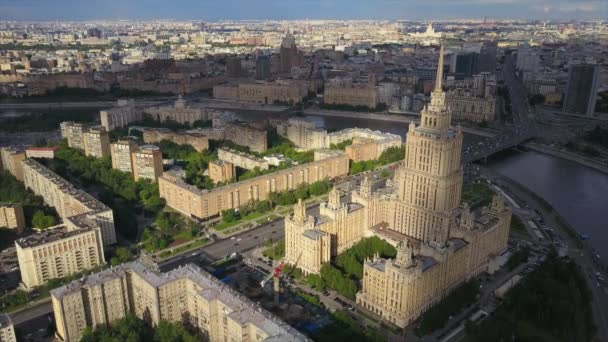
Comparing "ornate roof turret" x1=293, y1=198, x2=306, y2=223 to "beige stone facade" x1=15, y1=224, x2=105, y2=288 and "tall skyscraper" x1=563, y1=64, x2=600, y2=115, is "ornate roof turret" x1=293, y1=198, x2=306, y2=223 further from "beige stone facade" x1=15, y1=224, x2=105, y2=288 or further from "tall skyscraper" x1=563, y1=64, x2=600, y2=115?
"tall skyscraper" x1=563, y1=64, x2=600, y2=115

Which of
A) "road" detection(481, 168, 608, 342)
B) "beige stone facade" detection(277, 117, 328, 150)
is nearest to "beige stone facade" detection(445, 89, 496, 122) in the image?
"road" detection(481, 168, 608, 342)

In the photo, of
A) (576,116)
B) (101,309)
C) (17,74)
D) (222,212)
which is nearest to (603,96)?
(576,116)

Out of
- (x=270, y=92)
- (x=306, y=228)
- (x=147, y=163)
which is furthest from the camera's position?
(x=270, y=92)

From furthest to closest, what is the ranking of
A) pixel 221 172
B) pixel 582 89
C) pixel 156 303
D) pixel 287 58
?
pixel 287 58 < pixel 582 89 < pixel 221 172 < pixel 156 303

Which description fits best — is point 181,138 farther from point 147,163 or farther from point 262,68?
point 262,68

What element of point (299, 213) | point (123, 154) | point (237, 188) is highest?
point (299, 213)

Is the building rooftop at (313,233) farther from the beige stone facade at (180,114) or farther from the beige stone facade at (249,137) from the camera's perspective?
the beige stone facade at (180,114)

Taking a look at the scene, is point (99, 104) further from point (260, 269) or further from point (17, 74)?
point (260, 269)

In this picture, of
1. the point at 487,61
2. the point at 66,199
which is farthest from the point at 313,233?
the point at 487,61
